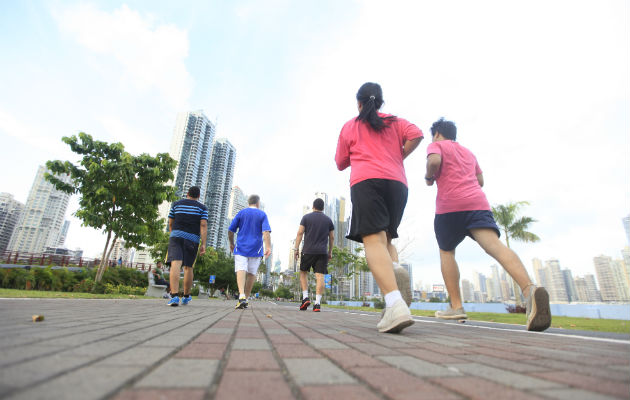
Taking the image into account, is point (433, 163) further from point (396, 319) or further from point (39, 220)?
point (39, 220)

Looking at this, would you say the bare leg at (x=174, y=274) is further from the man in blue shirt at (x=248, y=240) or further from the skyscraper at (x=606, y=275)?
the skyscraper at (x=606, y=275)

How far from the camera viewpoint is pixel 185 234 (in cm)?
535

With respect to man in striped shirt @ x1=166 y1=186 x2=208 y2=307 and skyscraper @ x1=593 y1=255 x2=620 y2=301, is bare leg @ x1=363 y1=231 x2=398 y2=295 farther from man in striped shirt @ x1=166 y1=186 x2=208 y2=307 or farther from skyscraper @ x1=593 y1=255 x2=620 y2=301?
skyscraper @ x1=593 y1=255 x2=620 y2=301

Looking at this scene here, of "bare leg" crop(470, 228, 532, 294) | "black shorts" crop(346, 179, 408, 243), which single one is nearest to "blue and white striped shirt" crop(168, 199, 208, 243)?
"black shorts" crop(346, 179, 408, 243)

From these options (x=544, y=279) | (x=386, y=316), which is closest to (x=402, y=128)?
(x=386, y=316)

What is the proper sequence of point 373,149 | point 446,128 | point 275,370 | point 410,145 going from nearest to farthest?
point 275,370 → point 373,149 → point 410,145 → point 446,128

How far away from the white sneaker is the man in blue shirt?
360cm

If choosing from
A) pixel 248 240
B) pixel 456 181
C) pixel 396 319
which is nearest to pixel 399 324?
pixel 396 319

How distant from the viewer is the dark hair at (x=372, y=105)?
2875mm

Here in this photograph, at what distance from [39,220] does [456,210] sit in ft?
392

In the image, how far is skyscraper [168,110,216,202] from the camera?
65.4 m

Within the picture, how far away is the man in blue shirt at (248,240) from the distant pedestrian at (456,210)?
3.17 meters

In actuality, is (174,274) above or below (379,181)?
below

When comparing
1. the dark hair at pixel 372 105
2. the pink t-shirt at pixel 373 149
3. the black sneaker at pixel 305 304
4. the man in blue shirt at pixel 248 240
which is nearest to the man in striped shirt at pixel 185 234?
the man in blue shirt at pixel 248 240
